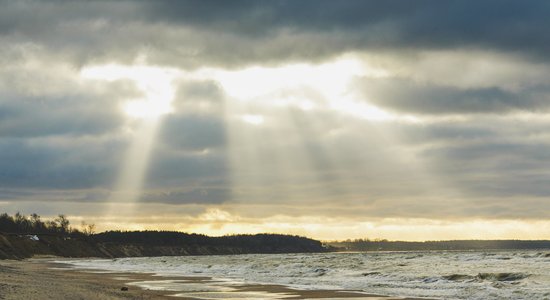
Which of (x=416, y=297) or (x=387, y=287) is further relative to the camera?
(x=387, y=287)

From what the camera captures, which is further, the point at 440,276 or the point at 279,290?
the point at 440,276

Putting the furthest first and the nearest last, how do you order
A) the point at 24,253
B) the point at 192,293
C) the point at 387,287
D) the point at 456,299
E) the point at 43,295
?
the point at 24,253 < the point at 387,287 < the point at 192,293 < the point at 456,299 < the point at 43,295

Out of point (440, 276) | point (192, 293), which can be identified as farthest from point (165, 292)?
point (440, 276)

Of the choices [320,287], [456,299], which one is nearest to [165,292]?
[320,287]

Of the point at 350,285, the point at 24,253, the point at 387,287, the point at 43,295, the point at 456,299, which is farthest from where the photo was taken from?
the point at 24,253

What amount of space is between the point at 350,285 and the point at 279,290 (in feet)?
28.8

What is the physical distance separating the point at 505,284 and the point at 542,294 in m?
9.12

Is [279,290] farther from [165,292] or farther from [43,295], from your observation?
[43,295]

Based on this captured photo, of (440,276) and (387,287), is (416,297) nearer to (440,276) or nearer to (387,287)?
(387,287)

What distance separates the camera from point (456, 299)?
45.6 meters

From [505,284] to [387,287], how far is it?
9753 millimetres

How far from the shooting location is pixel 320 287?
60.0m

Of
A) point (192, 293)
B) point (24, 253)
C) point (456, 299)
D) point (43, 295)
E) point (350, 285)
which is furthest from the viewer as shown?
point (24, 253)

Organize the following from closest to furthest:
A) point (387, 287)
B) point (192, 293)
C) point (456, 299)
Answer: point (456, 299)
point (192, 293)
point (387, 287)
